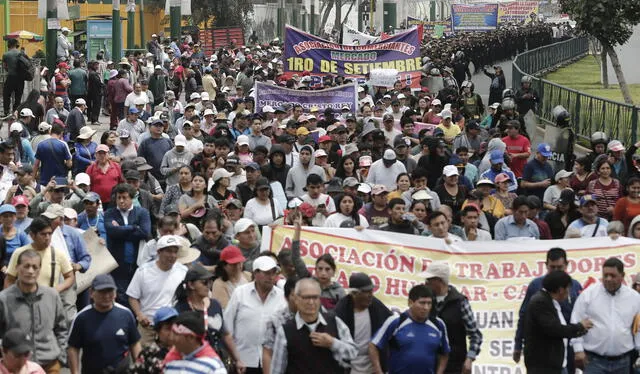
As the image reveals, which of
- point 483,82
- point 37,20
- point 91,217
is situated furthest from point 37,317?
point 37,20

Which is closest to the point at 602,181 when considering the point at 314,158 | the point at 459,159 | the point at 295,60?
the point at 459,159

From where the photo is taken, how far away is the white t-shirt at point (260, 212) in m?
13.8

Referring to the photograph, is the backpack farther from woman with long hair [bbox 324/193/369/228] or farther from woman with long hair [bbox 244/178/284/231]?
woman with long hair [bbox 324/193/369/228]

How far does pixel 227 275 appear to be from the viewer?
417 inches

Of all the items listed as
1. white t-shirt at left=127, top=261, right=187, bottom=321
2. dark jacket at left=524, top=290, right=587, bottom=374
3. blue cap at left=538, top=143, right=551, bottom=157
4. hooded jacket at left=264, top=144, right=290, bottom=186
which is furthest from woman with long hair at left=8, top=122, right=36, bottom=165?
dark jacket at left=524, top=290, right=587, bottom=374

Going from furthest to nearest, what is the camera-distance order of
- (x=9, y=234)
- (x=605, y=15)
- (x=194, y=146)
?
(x=605, y=15)
(x=194, y=146)
(x=9, y=234)

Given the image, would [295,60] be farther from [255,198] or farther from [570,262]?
[570,262]

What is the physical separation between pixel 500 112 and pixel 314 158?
5.90m

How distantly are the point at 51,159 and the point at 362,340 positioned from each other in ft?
27.8

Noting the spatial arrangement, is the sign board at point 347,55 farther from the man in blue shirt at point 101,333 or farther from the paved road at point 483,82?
the man in blue shirt at point 101,333

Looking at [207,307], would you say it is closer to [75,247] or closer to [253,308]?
[253,308]

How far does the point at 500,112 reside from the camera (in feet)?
72.1

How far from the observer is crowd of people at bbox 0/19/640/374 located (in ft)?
30.9

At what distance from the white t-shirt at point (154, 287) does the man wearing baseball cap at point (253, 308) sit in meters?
0.74
